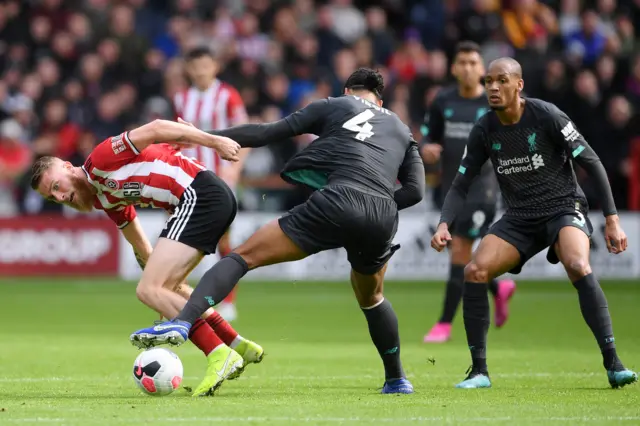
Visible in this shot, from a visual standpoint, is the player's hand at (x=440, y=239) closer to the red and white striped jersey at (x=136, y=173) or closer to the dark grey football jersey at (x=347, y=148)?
the dark grey football jersey at (x=347, y=148)

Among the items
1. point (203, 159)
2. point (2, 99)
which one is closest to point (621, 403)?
point (203, 159)

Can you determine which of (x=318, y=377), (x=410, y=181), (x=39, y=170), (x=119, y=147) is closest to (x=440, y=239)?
(x=410, y=181)

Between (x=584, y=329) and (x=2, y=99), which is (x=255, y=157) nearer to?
(x=2, y=99)

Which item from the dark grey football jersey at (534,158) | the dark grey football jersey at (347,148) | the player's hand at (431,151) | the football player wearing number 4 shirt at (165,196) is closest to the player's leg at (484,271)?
the dark grey football jersey at (534,158)

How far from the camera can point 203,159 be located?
1288cm

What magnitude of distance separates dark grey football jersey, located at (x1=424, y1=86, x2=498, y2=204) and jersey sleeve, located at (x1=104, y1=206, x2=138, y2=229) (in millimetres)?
4110

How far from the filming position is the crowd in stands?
1805 centimetres

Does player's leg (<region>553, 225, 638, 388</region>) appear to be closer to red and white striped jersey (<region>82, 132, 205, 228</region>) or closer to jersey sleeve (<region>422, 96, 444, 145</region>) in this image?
red and white striped jersey (<region>82, 132, 205, 228</region>)

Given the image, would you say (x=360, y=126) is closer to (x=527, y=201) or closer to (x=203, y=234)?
(x=203, y=234)

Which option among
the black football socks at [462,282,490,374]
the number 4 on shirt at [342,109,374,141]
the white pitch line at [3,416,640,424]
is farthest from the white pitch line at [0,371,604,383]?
the white pitch line at [3,416,640,424]

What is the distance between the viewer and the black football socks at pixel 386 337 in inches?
293

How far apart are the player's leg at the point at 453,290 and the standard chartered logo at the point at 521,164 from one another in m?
3.23

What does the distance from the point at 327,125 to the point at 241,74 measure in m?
12.1

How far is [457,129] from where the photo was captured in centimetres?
1141
